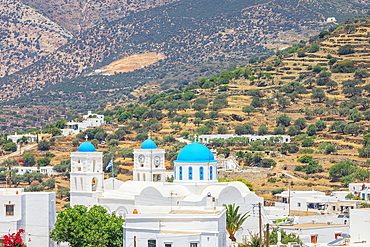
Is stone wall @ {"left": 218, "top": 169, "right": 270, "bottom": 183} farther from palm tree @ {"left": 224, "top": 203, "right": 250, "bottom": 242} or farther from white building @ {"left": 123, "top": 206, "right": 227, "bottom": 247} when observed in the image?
white building @ {"left": 123, "top": 206, "right": 227, "bottom": 247}

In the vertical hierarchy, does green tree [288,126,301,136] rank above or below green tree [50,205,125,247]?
above

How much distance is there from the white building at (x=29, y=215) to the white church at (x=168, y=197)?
6.78m

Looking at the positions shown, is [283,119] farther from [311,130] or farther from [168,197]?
[168,197]

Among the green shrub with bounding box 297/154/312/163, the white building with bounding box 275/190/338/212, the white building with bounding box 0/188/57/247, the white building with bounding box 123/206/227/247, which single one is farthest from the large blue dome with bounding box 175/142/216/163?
the green shrub with bounding box 297/154/312/163

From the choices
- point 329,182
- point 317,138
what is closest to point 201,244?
point 329,182

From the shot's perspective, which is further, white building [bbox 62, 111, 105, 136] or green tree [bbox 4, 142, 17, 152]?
white building [bbox 62, 111, 105, 136]

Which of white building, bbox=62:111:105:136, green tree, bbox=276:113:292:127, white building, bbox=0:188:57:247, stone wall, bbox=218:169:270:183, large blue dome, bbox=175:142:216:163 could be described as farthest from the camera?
white building, bbox=62:111:105:136

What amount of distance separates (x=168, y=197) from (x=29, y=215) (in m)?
10.3

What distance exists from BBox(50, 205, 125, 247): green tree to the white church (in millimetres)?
2193

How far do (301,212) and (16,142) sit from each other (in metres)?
82.7

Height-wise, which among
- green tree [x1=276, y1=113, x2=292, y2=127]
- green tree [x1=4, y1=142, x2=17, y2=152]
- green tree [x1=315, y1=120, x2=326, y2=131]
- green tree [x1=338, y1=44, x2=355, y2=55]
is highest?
green tree [x1=338, y1=44, x2=355, y2=55]

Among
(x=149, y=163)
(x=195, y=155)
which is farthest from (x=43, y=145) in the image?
(x=195, y=155)

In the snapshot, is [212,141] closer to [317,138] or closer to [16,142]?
[317,138]

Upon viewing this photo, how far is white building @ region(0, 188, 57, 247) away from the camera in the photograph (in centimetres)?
4400
